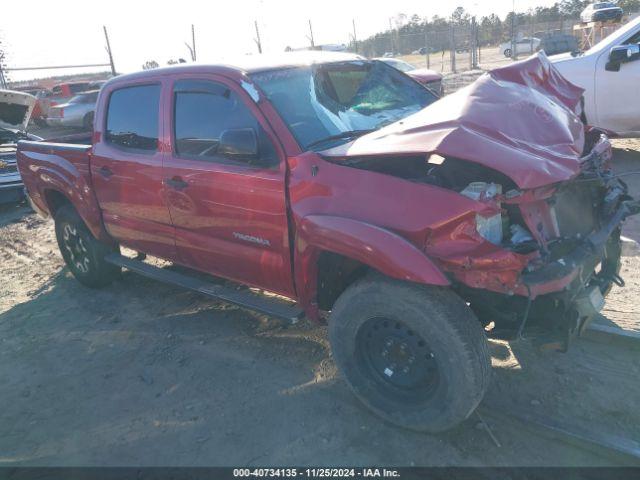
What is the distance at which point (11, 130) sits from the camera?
29.7 ft

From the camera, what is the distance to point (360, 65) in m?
4.35

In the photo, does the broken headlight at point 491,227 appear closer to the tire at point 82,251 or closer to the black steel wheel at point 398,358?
the black steel wheel at point 398,358

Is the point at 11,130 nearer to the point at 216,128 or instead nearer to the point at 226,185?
the point at 216,128

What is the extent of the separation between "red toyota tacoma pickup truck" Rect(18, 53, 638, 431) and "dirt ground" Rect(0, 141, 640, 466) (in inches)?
11.8

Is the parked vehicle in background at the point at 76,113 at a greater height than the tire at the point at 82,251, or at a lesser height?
greater

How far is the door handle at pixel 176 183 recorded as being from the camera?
3861 millimetres

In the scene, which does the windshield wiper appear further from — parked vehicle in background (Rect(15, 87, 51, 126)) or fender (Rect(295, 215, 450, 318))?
parked vehicle in background (Rect(15, 87, 51, 126))

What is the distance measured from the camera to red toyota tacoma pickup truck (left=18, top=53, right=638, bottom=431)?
269 centimetres

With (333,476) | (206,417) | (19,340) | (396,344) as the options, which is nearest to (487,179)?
(396,344)

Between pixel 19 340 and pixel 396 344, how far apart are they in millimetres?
3527

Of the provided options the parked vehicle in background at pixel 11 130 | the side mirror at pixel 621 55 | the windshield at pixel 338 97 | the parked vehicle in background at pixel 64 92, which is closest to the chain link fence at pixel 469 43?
the side mirror at pixel 621 55

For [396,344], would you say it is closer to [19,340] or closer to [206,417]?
[206,417]

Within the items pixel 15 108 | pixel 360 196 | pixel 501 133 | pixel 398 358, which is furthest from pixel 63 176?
pixel 15 108

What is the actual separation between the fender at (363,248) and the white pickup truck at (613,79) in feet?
19.5
